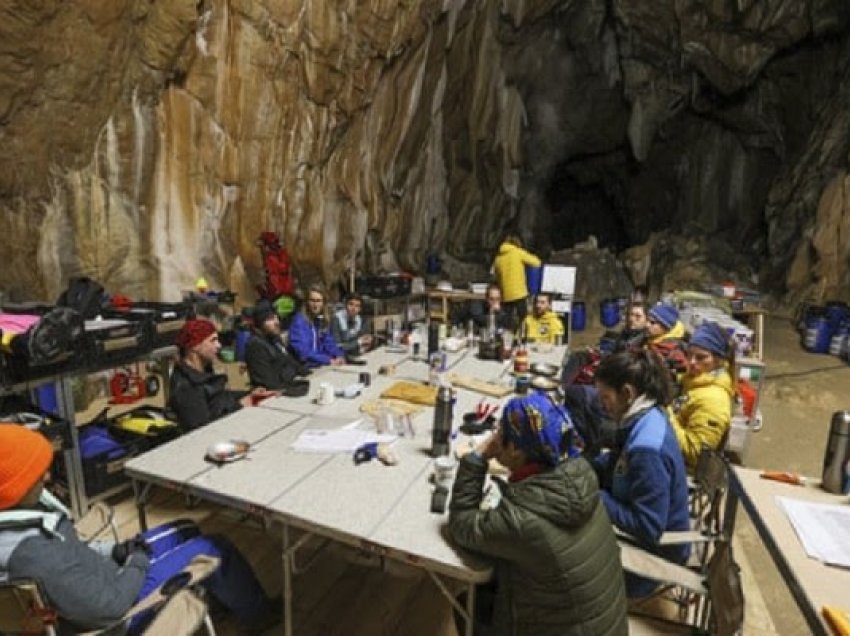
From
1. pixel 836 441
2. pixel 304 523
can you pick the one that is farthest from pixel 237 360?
pixel 836 441

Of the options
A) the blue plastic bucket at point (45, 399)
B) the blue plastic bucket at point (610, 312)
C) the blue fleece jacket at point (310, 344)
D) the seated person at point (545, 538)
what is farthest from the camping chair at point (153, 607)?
the blue plastic bucket at point (610, 312)

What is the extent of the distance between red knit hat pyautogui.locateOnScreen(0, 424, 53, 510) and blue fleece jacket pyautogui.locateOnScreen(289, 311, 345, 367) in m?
2.95

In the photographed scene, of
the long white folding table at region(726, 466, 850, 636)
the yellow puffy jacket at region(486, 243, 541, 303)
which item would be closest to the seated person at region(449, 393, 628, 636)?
the long white folding table at region(726, 466, 850, 636)

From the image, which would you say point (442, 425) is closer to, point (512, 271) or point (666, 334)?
point (666, 334)

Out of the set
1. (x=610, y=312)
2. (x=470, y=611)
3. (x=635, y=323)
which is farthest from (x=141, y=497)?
(x=610, y=312)

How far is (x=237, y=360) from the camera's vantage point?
5.91 m

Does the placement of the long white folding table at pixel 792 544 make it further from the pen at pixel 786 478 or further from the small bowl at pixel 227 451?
the small bowl at pixel 227 451

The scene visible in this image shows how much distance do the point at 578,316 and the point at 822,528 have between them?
6.68 m

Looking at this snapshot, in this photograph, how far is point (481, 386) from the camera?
320cm

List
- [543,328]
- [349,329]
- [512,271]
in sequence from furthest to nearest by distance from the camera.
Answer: [512,271] < [349,329] < [543,328]

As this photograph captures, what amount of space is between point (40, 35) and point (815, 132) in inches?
448

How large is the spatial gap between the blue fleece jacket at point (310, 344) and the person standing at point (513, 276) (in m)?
2.25

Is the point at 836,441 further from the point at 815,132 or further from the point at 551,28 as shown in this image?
the point at 551,28

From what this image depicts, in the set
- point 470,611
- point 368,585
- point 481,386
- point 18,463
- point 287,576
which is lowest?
point 368,585
